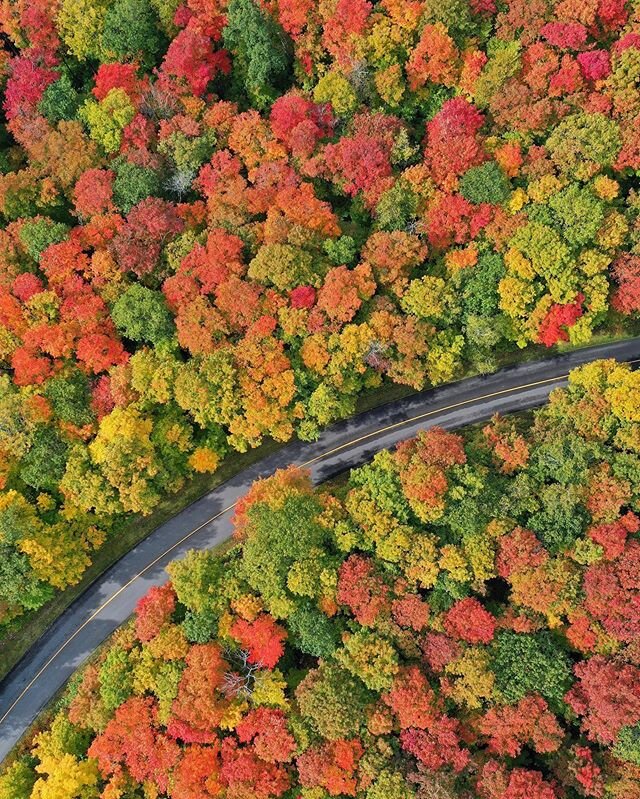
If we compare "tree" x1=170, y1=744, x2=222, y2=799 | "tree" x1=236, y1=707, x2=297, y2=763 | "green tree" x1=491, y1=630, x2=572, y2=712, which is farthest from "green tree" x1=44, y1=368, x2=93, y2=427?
"green tree" x1=491, y1=630, x2=572, y2=712

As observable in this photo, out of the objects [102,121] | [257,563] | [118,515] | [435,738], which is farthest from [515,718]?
[102,121]

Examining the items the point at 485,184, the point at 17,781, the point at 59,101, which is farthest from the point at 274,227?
the point at 17,781

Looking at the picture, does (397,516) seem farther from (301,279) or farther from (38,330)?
(38,330)

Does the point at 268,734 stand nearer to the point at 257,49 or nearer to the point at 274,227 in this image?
the point at 274,227

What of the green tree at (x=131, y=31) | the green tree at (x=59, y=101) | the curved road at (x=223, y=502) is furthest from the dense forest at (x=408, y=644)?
the green tree at (x=131, y=31)

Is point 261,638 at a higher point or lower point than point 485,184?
lower

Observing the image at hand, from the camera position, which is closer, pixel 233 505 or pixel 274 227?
pixel 274 227
